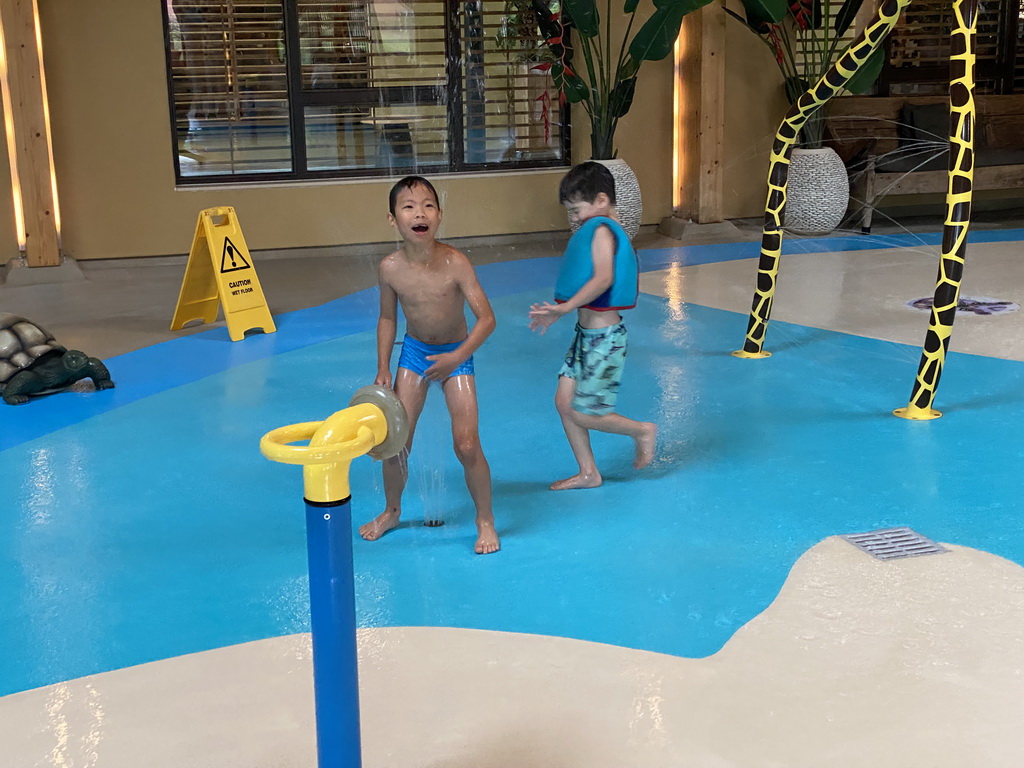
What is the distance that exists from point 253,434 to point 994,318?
14.5ft

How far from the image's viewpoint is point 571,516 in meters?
3.69

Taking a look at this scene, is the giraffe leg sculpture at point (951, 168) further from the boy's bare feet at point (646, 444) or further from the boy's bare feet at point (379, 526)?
the boy's bare feet at point (379, 526)

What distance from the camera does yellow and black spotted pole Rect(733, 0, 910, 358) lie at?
4.76 metres

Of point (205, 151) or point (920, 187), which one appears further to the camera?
point (920, 187)

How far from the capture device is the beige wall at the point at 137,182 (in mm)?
8578

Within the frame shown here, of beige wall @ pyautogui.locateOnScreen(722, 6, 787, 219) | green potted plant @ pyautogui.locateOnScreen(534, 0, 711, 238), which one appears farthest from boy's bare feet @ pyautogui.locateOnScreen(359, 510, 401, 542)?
beige wall @ pyautogui.locateOnScreen(722, 6, 787, 219)

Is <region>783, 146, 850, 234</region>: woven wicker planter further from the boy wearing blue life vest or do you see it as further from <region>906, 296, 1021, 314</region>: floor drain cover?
the boy wearing blue life vest

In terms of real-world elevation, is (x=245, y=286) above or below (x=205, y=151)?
below

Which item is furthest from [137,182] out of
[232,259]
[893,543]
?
[893,543]

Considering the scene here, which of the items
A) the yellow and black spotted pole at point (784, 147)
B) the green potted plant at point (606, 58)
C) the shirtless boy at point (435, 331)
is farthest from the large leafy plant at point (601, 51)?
the shirtless boy at point (435, 331)

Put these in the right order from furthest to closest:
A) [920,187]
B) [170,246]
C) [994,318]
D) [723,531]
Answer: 1. [920,187]
2. [170,246]
3. [994,318]
4. [723,531]

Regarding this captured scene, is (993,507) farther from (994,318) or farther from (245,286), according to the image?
(245,286)

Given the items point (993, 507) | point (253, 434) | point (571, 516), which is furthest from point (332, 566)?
point (253, 434)

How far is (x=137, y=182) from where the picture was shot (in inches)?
350
